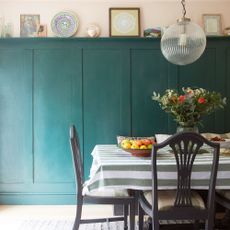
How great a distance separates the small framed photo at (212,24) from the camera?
4.11 metres

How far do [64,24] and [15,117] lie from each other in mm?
1269

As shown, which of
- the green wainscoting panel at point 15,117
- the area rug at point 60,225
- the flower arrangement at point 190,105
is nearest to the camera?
the flower arrangement at point 190,105

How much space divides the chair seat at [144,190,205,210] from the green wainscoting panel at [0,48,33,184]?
1959mm

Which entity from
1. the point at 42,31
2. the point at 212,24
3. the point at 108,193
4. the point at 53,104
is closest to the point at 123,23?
the point at 42,31

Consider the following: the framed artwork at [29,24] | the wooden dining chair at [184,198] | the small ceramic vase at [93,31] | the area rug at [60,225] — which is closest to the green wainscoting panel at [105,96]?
the small ceramic vase at [93,31]

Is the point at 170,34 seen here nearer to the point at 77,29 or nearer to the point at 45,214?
the point at 77,29

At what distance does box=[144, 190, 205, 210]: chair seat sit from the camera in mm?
2363

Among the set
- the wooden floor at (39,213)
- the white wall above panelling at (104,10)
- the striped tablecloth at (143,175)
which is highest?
the white wall above panelling at (104,10)

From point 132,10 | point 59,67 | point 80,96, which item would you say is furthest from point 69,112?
point 132,10

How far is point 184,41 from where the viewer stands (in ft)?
9.29

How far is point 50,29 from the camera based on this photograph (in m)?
4.08

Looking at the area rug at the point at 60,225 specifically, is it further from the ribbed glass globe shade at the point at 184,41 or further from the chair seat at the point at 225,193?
the ribbed glass globe shade at the point at 184,41

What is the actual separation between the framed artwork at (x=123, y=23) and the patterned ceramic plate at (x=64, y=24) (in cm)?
44

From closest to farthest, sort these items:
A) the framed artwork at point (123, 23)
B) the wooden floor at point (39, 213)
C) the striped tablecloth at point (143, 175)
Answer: the striped tablecloth at point (143, 175) → the wooden floor at point (39, 213) → the framed artwork at point (123, 23)
